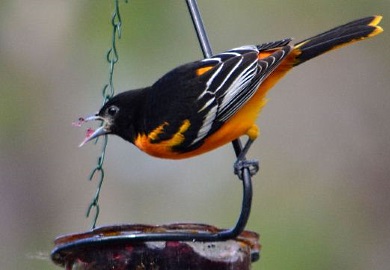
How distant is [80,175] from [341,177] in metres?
1.56

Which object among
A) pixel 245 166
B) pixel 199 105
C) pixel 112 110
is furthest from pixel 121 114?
pixel 245 166

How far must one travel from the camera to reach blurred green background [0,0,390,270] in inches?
253

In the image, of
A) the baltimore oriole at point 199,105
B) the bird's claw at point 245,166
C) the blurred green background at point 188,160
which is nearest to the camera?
the bird's claw at point 245,166

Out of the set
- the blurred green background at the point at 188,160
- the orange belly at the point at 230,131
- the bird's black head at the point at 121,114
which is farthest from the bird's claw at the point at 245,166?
the blurred green background at the point at 188,160

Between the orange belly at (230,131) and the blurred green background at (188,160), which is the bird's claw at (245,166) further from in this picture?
the blurred green background at (188,160)

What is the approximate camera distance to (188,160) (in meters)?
6.71

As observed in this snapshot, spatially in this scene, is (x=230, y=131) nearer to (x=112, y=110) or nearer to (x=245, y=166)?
(x=245, y=166)

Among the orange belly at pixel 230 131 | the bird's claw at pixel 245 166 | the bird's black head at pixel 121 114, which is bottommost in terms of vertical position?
the bird's claw at pixel 245 166

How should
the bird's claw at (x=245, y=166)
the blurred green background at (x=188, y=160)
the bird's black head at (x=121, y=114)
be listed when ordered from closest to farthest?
the bird's claw at (x=245, y=166), the bird's black head at (x=121, y=114), the blurred green background at (x=188, y=160)

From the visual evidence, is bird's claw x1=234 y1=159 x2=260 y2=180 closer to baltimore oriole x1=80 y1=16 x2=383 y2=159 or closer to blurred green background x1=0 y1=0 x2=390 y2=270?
baltimore oriole x1=80 y1=16 x2=383 y2=159

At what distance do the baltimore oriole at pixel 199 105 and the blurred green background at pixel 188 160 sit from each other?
1.86 metres

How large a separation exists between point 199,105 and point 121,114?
13.7 inches

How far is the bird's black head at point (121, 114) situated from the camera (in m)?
4.36

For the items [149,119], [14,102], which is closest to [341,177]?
[14,102]
